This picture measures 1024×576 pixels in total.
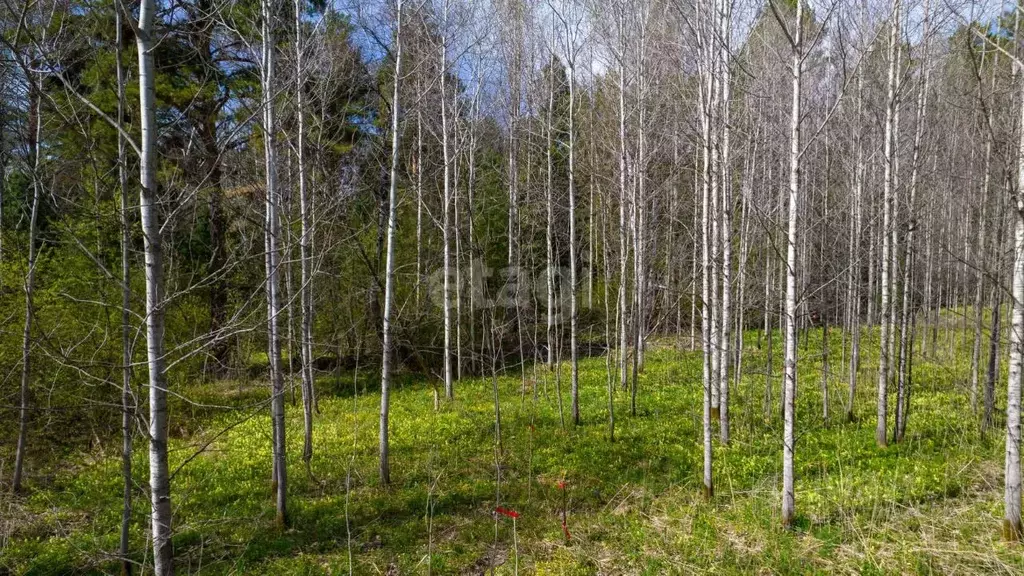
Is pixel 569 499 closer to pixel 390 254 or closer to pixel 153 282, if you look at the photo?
pixel 390 254

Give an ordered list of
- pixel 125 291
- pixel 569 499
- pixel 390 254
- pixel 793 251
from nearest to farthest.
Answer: pixel 125 291 → pixel 793 251 → pixel 569 499 → pixel 390 254

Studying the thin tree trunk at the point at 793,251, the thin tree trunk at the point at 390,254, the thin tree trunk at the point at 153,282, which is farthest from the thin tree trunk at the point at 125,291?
the thin tree trunk at the point at 793,251

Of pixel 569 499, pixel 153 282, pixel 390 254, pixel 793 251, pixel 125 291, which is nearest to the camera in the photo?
pixel 153 282

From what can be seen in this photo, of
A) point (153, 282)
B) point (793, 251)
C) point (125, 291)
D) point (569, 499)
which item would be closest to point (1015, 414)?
point (793, 251)

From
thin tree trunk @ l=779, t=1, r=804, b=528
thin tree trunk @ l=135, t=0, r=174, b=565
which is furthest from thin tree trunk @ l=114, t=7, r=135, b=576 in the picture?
thin tree trunk @ l=779, t=1, r=804, b=528

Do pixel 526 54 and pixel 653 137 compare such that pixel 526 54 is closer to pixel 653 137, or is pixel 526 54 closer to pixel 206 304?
pixel 653 137

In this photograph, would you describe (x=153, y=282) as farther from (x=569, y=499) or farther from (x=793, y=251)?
(x=569, y=499)

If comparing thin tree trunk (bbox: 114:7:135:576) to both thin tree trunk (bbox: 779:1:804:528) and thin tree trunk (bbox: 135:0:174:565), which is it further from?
thin tree trunk (bbox: 779:1:804:528)

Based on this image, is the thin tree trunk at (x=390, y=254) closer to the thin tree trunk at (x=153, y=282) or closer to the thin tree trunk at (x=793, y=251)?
the thin tree trunk at (x=153, y=282)

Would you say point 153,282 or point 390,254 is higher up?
point 390,254

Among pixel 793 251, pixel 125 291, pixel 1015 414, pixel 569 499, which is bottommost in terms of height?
pixel 569 499

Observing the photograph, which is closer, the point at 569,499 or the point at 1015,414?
the point at 1015,414

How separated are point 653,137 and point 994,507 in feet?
28.2

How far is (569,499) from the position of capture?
6.29 metres
